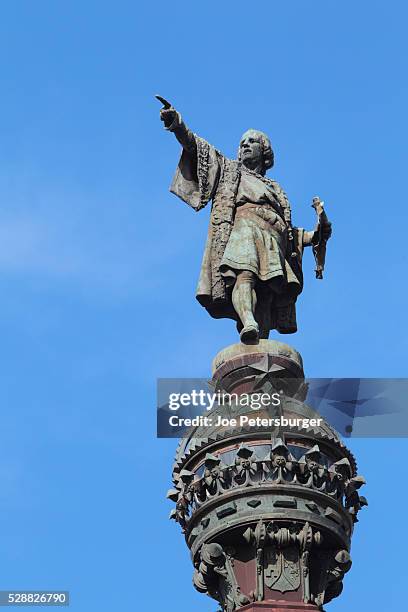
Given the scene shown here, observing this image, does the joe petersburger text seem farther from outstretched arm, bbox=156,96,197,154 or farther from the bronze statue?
outstretched arm, bbox=156,96,197,154

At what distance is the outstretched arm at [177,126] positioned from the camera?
22.5 meters

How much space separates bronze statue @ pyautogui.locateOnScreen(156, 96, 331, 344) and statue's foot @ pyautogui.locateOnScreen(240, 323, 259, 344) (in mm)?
138

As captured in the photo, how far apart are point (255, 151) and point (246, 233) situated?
1826 millimetres

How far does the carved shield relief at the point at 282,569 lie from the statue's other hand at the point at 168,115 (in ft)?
22.1

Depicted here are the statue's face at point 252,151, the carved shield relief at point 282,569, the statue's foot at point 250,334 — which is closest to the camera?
the carved shield relief at point 282,569

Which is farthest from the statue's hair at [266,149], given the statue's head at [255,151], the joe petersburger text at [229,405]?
the joe petersburger text at [229,405]

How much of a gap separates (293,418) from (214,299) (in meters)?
2.92

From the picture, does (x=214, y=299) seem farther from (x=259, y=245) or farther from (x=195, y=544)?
(x=195, y=544)

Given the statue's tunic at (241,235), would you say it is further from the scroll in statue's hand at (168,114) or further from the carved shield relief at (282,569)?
the carved shield relief at (282,569)

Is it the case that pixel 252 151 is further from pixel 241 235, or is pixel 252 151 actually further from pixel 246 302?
pixel 246 302

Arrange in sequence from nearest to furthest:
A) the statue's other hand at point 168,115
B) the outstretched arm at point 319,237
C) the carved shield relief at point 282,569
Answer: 1. the carved shield relief at point 282,569
2. the statue's other hand at point 168,115
3. the outstretched arm at point 319,237

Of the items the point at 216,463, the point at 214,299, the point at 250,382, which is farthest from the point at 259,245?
the point at 216,463

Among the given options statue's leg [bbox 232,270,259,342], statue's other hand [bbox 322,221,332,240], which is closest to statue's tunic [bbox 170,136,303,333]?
statue's leg [bbox 232,270,259,342]

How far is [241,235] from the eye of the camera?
75.5ft
